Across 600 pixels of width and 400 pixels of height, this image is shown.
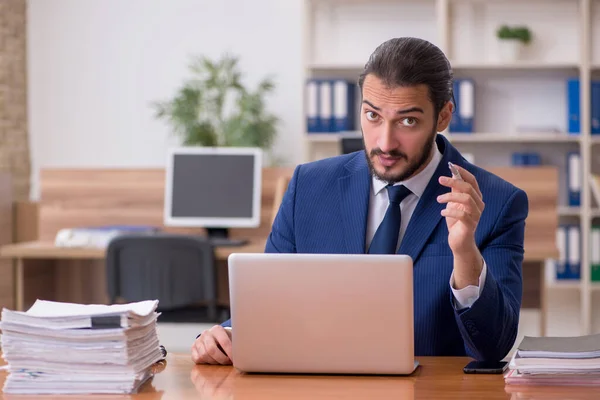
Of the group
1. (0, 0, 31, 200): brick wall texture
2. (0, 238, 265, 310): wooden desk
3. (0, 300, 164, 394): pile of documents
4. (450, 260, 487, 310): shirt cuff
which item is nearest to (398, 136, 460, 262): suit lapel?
(450, 260, 487, 310): shirt cuff

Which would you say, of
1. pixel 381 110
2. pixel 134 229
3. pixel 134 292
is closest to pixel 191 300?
pixel 134 292

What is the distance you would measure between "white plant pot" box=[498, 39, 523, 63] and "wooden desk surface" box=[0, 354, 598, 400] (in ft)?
13.1

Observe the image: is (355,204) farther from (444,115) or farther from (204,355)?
(204,355)

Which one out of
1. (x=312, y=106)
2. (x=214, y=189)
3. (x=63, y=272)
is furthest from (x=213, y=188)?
(x=312, y=106)

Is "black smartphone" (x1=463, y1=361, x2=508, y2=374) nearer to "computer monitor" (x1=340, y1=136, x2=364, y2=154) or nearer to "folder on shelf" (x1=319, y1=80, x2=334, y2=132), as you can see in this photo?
"computer monitor" (x1=340, y1=136, x2=364, y2=154)

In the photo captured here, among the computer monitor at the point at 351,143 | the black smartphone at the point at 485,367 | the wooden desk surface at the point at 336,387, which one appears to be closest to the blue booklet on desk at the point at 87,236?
the computer monitor at the point at 351,143

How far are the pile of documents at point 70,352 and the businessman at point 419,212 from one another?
246 mm

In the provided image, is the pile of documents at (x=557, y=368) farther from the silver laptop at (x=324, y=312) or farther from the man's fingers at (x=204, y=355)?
the man's fingers at (x=204, y=355)

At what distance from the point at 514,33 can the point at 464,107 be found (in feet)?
1.69

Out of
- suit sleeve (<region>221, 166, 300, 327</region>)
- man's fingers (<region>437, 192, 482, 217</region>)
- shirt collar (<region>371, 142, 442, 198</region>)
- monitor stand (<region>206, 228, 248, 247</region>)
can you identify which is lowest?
monitor stand (<region>206, 228, 248, 247</region>)

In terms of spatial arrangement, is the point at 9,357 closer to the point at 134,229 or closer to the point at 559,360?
the point at 559,360

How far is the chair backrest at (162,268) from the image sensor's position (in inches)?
139

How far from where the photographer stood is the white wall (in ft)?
19.1

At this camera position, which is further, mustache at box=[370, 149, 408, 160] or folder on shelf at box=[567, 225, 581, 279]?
folder on shelf at box=[567, 225, 581, 279]
